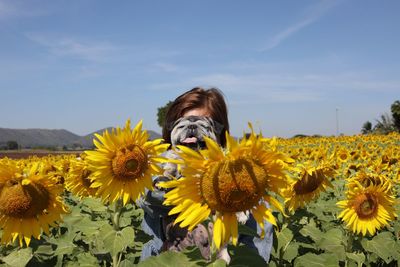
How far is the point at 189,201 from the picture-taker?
5.24 feet

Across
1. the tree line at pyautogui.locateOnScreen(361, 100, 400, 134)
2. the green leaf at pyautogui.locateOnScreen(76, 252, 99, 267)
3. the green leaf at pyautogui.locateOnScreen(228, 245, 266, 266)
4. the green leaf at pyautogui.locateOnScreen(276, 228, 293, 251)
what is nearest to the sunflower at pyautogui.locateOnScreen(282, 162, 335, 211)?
the green leaf at pyautogui.locateOnScreen(276, 228, 293, 251)

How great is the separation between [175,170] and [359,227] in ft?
6.56

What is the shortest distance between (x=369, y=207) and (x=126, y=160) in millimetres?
2195

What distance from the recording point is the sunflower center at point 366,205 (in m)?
3.56

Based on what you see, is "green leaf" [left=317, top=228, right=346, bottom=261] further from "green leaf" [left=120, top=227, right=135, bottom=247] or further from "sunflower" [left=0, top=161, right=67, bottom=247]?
"sunflower" [left=0, top=161, right=67, bottom=247]

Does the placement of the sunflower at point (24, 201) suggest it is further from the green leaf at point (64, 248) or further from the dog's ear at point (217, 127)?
the dog's ear at point (217, 127)

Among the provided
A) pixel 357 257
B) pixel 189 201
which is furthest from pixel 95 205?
pixel 357 257

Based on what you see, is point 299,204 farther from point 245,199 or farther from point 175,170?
point 245,199

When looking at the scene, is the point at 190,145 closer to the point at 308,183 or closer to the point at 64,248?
the point at 64,248

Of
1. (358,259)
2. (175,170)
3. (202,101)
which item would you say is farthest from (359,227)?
(175,170)

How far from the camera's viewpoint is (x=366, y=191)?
11.7 feet

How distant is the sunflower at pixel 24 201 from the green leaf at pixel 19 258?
48 mm

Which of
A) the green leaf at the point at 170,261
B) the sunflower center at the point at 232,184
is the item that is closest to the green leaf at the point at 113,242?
the green leaf at the point at 170,261

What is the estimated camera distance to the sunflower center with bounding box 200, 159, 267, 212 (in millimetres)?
1519
